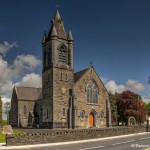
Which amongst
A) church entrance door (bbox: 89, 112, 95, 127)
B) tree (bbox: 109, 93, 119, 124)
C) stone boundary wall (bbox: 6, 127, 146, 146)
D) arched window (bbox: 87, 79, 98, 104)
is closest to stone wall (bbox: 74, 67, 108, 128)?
arched window (bbox: 87, 79, 98, 104)

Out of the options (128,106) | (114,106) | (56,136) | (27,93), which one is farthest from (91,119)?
(56,136)

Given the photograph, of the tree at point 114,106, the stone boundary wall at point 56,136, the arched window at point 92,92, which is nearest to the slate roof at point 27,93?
the tree at point 114,106

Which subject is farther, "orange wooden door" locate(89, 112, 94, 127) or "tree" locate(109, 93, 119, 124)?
"tree" locate(109, 93, 119, 124)

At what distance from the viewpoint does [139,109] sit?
216 feet

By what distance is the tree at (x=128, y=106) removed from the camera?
63906 mm

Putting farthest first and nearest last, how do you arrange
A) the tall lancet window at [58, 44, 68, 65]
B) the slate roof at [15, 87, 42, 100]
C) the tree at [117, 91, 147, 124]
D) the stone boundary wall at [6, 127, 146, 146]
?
the slate roof at [15, 87, 42, 100] < the tree at [117, 91, 147, 124] < the tall lancet window at [58, 44, 68, 65] < the stone boundary wall at [6, 127, 146, 146]

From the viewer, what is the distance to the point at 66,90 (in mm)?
51594

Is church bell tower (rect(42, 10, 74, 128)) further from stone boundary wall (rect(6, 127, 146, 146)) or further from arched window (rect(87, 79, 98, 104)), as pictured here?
stone boundary wall (rect(6, 127, 146, 146))

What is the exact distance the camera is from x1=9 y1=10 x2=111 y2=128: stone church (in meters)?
50.2

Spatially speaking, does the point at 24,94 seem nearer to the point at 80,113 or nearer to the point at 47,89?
the point at 47,89

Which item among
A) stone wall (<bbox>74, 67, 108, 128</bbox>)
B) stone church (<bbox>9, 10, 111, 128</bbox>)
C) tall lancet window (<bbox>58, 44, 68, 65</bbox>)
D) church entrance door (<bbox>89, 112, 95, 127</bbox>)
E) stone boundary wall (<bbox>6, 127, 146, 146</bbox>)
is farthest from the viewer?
church entrance door (<bbox>89, 112, 95, 127</bbox>)

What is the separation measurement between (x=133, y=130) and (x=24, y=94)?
3607cm

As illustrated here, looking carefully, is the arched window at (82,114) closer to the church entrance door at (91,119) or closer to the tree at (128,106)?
the church entrance door at (91,119)

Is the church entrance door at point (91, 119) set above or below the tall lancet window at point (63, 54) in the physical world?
below
